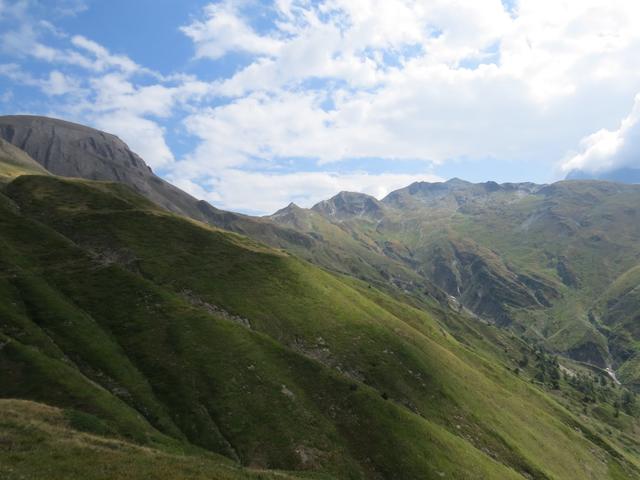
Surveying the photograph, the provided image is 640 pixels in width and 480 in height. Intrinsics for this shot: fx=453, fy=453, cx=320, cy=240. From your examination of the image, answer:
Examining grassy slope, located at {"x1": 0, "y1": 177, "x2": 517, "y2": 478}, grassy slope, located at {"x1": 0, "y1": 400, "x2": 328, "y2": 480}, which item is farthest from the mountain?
grassy slope, located at {"x1": 0, "y1": 177, "x2": 517, "y2": 478}

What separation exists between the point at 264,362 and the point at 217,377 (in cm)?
968

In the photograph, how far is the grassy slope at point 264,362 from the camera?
6425 cm

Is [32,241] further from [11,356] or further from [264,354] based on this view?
[264,354]

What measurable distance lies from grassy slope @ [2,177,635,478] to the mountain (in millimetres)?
344

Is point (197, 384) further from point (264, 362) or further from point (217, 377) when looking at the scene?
point (264, 362)

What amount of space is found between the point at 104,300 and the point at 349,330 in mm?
52411

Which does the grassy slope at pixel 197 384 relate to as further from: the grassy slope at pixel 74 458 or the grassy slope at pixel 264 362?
the grassy slope at pixel 74 458

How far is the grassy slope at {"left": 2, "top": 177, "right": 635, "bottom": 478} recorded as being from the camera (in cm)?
6425

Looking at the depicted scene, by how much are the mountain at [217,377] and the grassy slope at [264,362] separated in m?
0.34

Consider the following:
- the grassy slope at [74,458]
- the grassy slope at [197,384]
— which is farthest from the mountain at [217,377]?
the grassy slope at [197,384]

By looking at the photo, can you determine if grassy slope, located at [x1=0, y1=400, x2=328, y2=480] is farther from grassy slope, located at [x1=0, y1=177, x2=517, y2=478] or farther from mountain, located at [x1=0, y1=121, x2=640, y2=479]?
grassy slope, located at [x1=0, y1=177, x2=517, y2=478]

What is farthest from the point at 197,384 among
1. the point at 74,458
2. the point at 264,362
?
the point at 74,458

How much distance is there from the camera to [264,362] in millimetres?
78000

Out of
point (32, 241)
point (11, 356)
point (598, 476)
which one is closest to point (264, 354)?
point (11, 356)
